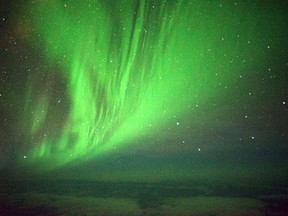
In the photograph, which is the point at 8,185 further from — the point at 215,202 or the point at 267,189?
the point at 267,189

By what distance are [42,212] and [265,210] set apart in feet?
12.5

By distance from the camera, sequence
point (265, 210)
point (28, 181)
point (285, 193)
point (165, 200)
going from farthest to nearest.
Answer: point (28, 181), point (285, 193), point (165, 200), point (265, 210)

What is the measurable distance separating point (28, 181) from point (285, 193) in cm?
731

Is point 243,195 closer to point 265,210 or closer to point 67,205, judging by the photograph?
point 265,210

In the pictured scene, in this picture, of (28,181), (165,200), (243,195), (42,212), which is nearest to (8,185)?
(28,181)

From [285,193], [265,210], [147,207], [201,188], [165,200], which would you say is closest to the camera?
[265,210]

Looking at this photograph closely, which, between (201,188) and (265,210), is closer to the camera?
(265,210)

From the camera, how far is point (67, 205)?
5855 millimetres

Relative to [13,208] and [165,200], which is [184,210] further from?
[13,208]

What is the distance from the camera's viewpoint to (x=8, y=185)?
28.2 feet

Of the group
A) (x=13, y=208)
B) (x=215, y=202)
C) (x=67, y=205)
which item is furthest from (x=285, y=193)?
(x=13, y=208)

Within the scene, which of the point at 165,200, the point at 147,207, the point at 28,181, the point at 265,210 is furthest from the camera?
the point at 28,181

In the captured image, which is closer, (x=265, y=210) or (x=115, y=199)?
(x=265, y=210)

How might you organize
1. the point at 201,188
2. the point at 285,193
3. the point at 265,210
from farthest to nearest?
the point at 201,188
the point at 285,193
the point at 265,210
